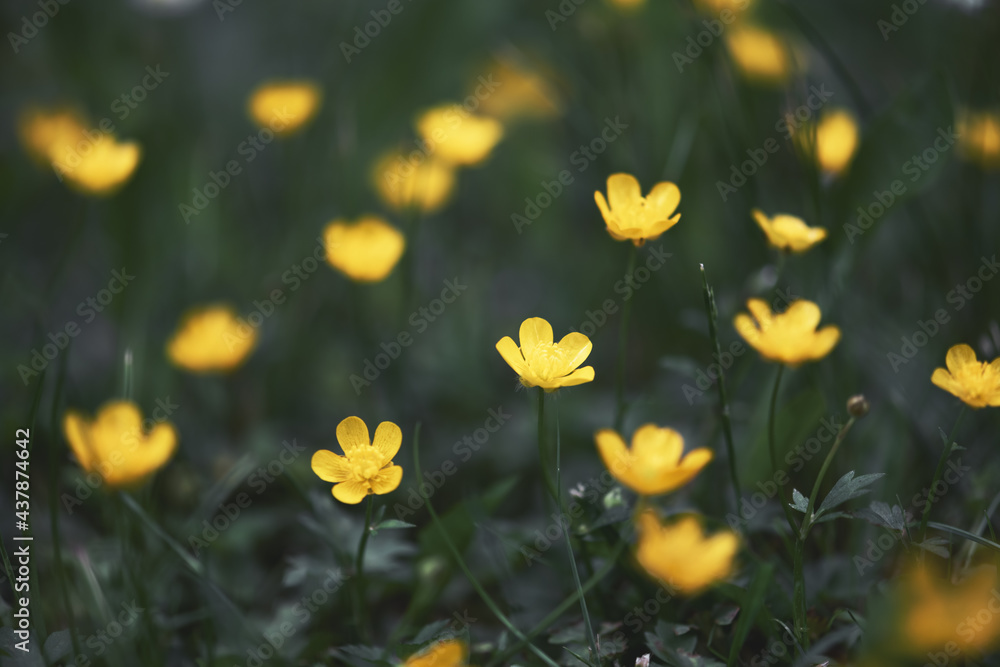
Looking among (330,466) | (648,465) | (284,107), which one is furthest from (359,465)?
(284,107)

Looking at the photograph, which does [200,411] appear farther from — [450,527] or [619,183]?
[619,183]

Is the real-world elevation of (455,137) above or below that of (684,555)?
above

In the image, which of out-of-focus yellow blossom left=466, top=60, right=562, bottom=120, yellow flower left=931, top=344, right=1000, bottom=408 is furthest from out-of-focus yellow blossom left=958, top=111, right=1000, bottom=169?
out-of-focus yellow blossom left=466, top=60, right=562, bottom=120

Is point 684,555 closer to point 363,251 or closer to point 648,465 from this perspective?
point 648,465

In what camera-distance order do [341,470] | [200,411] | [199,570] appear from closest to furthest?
[341,470] < [199,570] < [200,411]

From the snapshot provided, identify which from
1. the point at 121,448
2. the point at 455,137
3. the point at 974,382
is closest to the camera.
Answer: the point at 974,382

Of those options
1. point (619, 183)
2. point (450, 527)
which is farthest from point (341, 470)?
point (619, 183)
